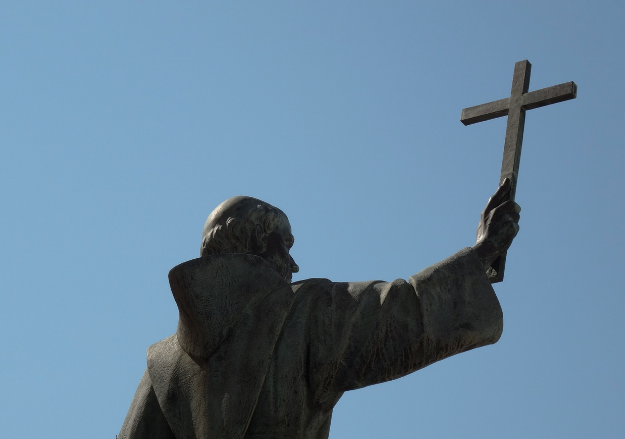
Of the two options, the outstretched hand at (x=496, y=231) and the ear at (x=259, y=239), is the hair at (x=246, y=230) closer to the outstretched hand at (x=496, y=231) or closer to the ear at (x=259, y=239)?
the ear at (x=259, y=239)

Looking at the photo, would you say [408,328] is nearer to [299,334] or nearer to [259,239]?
[299,334]

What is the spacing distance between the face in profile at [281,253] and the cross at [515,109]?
119cm

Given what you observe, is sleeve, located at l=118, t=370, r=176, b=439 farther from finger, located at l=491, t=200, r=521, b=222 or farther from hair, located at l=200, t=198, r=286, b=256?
finger, located at l=491, t=200, r=521, b=222

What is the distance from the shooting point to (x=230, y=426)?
5914mm

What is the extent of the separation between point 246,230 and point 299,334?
84cm

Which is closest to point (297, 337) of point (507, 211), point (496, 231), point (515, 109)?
point (496, 231)

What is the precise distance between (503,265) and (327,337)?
1072 millimetres

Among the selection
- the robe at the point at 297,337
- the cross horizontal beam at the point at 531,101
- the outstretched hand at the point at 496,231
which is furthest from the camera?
the cross horizontal beam at the point at 531,101

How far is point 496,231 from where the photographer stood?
20.2 feet

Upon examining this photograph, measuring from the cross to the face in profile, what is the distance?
1194 mm

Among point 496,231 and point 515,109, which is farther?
point 515,109

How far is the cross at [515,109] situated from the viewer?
6504 millimetres

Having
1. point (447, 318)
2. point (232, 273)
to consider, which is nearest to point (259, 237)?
point (232, 273)

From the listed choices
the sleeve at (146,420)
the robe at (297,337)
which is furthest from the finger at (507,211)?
the sleeve at (146,420)
